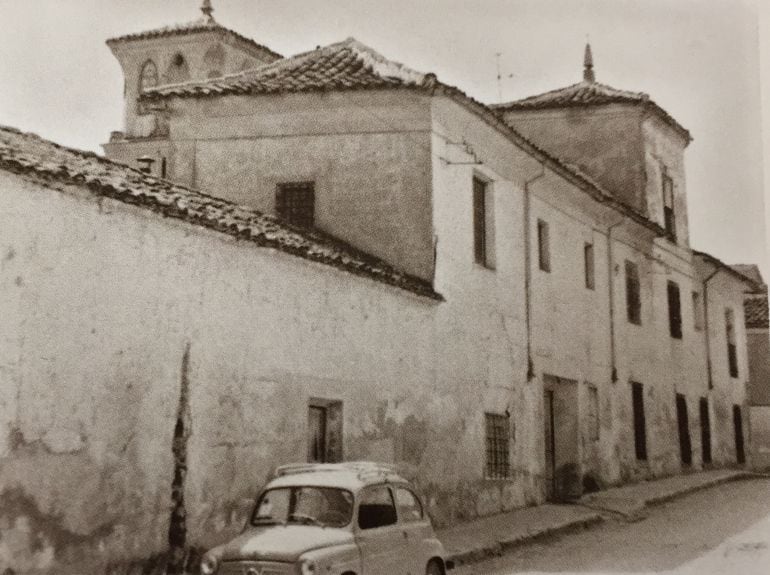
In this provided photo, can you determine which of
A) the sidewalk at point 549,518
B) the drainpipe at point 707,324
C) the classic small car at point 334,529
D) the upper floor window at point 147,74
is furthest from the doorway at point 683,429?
the upper floor window at point 147,74

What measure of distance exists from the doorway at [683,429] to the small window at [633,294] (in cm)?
298

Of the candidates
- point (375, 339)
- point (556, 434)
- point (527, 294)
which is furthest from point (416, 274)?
point (556, 434)

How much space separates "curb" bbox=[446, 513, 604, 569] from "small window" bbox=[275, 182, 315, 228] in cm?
493

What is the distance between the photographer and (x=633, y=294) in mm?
20078

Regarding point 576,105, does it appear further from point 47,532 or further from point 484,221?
point 47,532

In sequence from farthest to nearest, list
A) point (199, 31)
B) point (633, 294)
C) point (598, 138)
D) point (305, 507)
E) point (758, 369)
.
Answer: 1. point (199, 31)
2. point (758, 369)
3. point (598, 138)
4. point (633, 294)
5. point (305, 507)

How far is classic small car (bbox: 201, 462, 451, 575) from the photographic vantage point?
6672 mm

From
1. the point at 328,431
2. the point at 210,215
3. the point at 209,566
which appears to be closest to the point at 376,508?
the point at 209,566

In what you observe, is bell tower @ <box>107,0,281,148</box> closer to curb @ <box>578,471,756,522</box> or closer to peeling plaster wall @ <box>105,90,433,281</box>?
peeling plaster wall @ <box>105,90,433,281</box>

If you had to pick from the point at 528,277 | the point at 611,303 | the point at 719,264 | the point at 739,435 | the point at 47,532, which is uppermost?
the point at 719,264

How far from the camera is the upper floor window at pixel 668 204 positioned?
875 inches

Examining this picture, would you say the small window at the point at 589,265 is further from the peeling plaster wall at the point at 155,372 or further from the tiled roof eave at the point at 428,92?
the peeling plaster wall at the point at 155,372

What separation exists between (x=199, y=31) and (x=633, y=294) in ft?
65.0

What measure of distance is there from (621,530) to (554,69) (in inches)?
270
